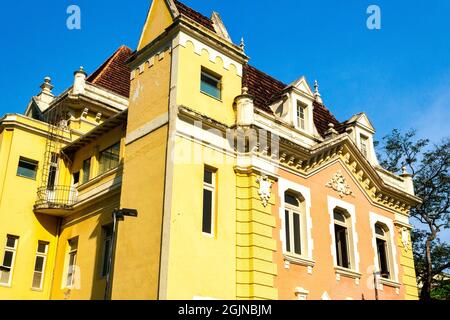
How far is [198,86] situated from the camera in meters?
17.9

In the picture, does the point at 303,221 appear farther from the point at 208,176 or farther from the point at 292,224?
the point at 208,176

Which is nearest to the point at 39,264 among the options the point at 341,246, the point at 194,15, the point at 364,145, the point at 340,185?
the point at 194,15

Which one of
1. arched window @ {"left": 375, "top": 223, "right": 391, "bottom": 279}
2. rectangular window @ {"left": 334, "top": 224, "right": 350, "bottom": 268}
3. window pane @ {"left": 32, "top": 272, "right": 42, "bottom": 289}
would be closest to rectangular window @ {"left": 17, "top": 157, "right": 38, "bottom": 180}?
window pane @ {"left": 32, "top": 272, "right": 42, "bottom": 289}

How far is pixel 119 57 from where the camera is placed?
31875 mm

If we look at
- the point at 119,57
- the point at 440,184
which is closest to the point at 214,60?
the point at 119,57

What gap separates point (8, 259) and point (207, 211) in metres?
10.7

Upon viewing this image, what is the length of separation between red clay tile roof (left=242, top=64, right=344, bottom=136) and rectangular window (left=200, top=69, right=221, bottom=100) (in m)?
3.21

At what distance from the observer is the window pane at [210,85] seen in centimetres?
1842

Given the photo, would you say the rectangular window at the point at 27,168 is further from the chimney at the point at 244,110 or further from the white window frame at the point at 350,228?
the white window frame at the point at 350,228

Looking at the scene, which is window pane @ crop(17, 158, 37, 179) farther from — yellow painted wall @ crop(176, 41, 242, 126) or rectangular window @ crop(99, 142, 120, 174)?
yellow painted wall @ crop(176, 41, 242, 126)

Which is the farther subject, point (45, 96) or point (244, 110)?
point (45, 96)

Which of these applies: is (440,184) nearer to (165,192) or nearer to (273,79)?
(273,79)

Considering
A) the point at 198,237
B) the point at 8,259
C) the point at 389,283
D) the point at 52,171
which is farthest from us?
the point at 52,171
